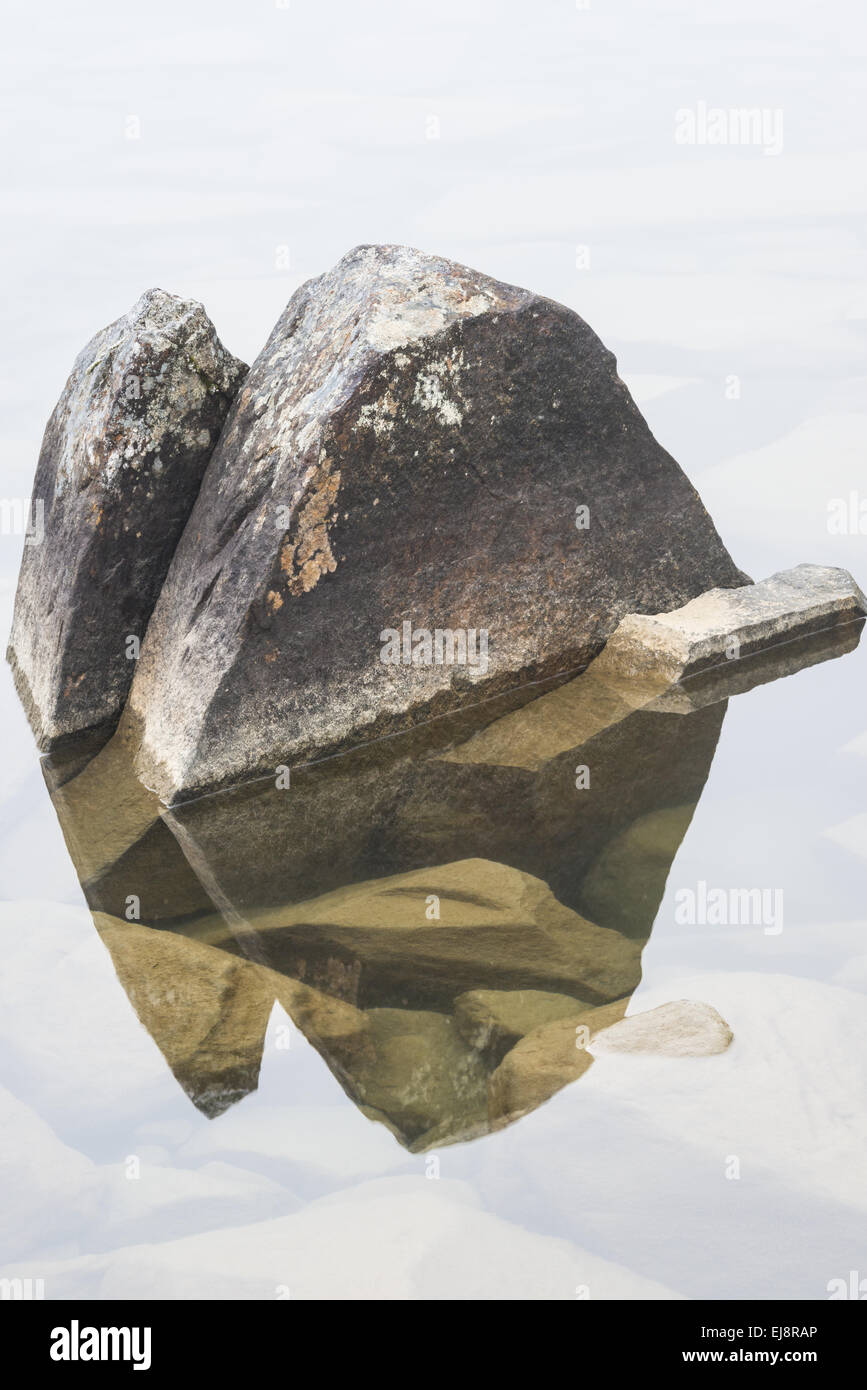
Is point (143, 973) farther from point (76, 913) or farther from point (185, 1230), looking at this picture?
point (185, 1230)

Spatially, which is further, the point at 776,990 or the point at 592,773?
the point at 592,773

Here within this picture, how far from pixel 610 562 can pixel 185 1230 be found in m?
3.64

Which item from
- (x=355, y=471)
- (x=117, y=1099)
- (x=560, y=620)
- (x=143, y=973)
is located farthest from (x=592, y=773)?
(x=117, y=1099)

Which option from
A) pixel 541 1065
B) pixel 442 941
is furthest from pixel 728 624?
pixel 541 1065

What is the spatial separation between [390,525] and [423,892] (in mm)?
1674

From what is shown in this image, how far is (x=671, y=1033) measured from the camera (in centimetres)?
342

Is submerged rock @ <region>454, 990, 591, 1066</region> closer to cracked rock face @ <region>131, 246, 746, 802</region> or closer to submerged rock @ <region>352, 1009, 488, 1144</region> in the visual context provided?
submerged rock @ <region>352, 1009, 488, 1144</region>

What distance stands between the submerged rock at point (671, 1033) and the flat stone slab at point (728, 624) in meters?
2.42

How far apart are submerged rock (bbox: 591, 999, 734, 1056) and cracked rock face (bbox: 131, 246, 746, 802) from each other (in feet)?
7.14

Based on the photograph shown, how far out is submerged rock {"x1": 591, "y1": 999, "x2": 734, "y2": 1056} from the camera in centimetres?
336

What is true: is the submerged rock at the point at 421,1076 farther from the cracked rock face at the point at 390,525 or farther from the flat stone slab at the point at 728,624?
the flat stone slab at the point at 728,624

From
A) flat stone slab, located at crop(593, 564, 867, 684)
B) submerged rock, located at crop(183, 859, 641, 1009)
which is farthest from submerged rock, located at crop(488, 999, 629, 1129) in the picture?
A: flat stone slab, located at crop(593, 564, 867, 684)

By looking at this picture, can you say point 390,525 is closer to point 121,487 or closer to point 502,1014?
point 121,487

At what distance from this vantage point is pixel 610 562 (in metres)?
5.89
